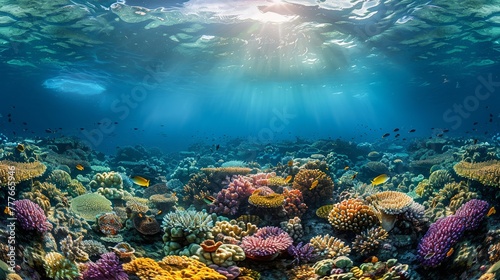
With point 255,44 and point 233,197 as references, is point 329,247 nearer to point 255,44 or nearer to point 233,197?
point 233,197

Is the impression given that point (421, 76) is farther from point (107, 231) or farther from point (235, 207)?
point (107, 231)

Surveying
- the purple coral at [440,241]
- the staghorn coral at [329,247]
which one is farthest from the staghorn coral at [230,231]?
the purple coral at [440,241]

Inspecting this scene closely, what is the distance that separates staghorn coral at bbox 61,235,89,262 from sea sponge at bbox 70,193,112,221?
1.58 meters

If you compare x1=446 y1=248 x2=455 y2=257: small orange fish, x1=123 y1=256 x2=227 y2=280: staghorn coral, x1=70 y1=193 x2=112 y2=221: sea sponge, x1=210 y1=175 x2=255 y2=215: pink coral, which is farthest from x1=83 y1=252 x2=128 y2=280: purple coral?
x1=446 y1=248 x2=455 y2=257: small orange fish

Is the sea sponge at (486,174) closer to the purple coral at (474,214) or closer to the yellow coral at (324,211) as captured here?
the purple coral at (474,214)

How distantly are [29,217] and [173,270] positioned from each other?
305 centimetres

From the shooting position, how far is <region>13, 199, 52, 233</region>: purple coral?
578 centimetres

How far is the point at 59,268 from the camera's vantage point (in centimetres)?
539

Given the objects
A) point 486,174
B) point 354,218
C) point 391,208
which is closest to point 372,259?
point 354,218

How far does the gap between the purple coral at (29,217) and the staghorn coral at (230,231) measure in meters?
3.52

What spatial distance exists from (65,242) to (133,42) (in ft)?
63.4

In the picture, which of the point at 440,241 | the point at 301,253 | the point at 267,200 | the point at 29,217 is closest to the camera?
the point at 29,217

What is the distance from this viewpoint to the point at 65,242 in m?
6.07

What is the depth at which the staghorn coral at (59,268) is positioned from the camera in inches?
211
